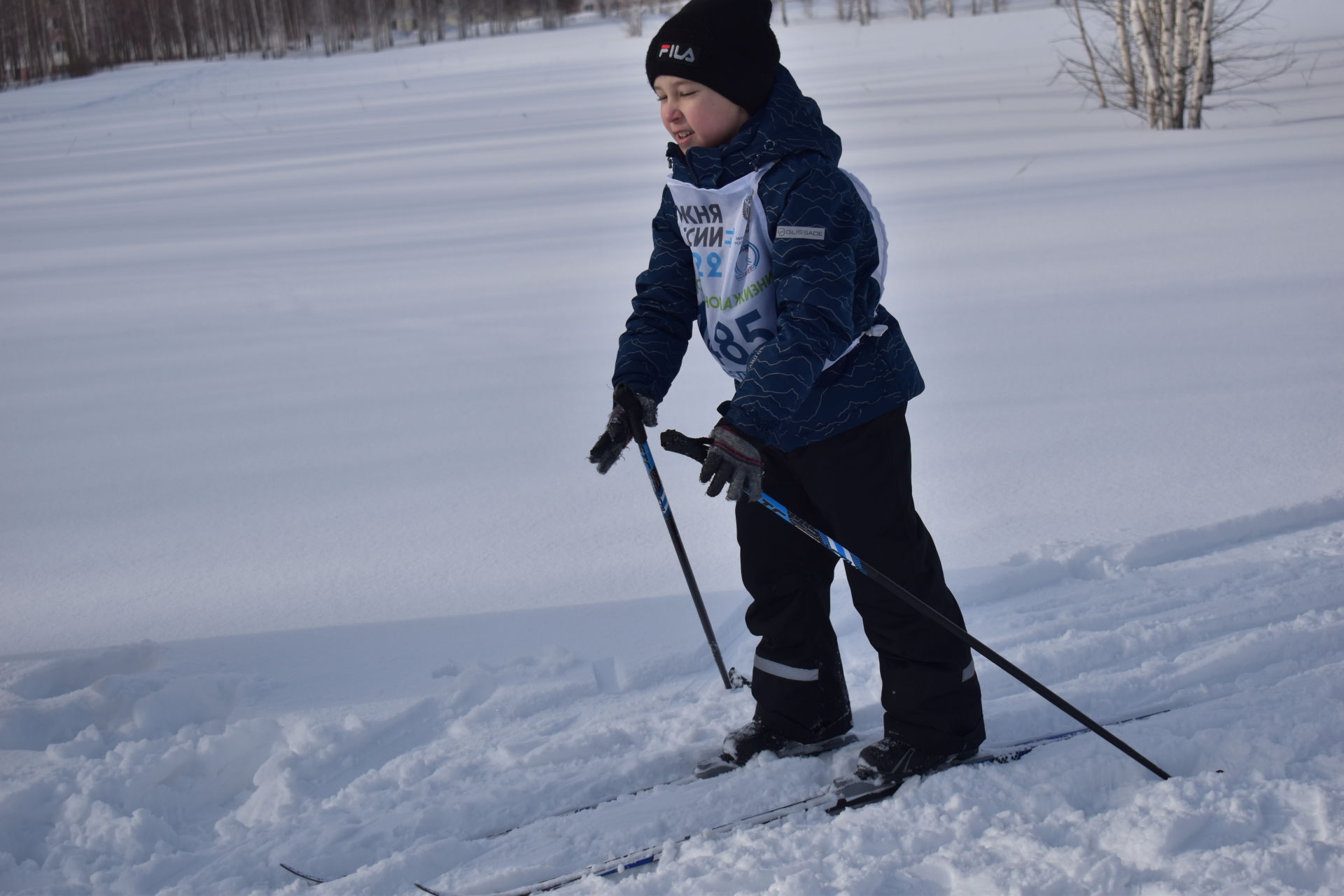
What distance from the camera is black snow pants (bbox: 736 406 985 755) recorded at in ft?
6.07

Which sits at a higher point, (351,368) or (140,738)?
(351,368)

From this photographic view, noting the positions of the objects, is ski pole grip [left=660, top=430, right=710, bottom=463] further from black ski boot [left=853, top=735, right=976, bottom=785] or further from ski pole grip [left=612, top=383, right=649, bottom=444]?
black ski boot [left=853, top=735, right=976, bottom=785]

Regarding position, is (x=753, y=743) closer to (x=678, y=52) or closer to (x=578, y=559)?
(x=578, y=559)

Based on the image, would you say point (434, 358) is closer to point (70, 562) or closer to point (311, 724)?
point (70, 562)

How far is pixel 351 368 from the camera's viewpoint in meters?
4.52

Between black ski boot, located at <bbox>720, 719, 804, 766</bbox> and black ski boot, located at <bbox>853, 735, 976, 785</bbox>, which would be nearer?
black ski boot, located at <bbox>853, 735, 976, 785</bbox>

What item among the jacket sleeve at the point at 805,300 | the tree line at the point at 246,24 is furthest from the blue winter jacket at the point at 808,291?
the tree line at the point at 246,24

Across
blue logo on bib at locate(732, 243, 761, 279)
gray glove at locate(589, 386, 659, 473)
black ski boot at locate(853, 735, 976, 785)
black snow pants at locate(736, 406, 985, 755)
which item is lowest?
black ski boot at locate(853, 735, 976, 785)

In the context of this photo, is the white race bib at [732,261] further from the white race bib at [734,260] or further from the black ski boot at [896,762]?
the black ski boot at [896,762]

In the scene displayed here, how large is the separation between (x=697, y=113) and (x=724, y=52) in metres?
0.10

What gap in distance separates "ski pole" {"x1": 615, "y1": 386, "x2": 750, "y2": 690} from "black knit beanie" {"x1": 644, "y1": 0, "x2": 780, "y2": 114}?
0.56 metres

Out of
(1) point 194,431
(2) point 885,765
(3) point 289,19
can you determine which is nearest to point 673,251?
(2) point 885,765

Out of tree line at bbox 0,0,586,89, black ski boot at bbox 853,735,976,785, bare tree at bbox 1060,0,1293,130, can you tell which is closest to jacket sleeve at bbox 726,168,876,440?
black ski boot at bbox 853,735,976,785

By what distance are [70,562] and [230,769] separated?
47.7 inches
